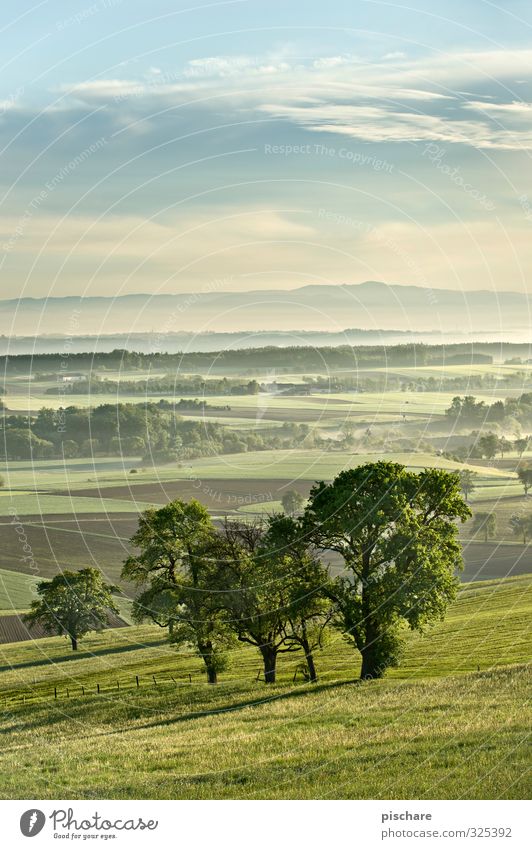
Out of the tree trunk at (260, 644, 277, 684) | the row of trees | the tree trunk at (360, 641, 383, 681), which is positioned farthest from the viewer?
the tree trunk at (260, 644, 277, 684)

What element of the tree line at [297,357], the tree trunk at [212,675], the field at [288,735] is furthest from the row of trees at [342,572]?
the tree line at [297,357]

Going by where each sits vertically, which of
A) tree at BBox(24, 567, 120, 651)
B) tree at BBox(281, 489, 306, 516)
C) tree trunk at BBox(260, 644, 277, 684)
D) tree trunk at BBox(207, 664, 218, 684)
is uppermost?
tree at BBox(281, 489, 306, 516)

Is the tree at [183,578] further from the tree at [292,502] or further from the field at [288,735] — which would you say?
the tree at [292,502]

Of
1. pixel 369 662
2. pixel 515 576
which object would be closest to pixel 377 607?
pixel 369 662

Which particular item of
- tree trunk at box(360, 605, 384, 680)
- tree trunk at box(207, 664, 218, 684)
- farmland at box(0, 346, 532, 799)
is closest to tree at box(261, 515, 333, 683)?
farmland at box(0, 346, 532, 799)

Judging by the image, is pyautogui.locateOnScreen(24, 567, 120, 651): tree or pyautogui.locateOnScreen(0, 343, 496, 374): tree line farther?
pyautogui.locateOnScreen(0, 343, 496, 374): tree line

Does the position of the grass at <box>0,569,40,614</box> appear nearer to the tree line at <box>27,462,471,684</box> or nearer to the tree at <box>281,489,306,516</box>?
the tree at <box>281,489,306,516</box>
